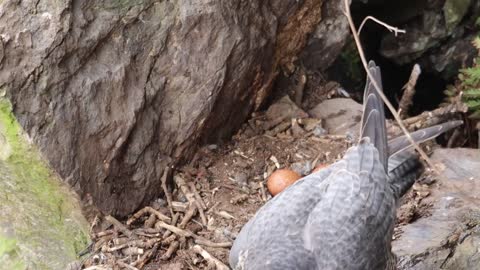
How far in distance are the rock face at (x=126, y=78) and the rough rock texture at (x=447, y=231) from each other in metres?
1.63

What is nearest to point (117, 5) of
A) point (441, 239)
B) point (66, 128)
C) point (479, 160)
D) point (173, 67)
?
point (173, 67)

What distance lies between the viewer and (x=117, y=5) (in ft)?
15.1

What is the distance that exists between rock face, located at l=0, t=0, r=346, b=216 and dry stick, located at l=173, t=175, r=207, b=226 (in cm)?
15

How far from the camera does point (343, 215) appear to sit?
12.8 ft

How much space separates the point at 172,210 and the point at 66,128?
98cm

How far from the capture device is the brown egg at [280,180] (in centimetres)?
501

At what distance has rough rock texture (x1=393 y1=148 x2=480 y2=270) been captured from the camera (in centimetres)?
450

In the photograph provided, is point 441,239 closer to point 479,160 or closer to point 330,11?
point 479,160

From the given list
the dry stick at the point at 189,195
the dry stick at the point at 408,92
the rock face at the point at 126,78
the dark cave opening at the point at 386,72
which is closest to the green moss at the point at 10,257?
the rock face at the point at 126,78

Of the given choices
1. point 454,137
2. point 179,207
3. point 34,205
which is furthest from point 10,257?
point 454,137

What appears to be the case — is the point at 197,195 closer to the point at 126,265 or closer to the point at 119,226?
the point at 119,226

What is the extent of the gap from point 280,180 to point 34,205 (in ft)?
5.62

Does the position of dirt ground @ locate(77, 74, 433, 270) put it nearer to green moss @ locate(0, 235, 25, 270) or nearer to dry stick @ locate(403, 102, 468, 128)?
green moss @ locate(0, 235, 25, 270)

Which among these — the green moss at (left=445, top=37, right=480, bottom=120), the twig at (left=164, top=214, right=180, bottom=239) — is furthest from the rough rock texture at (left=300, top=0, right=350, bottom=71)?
the twig at (left=164, top=214, right=180, bottom=239)
